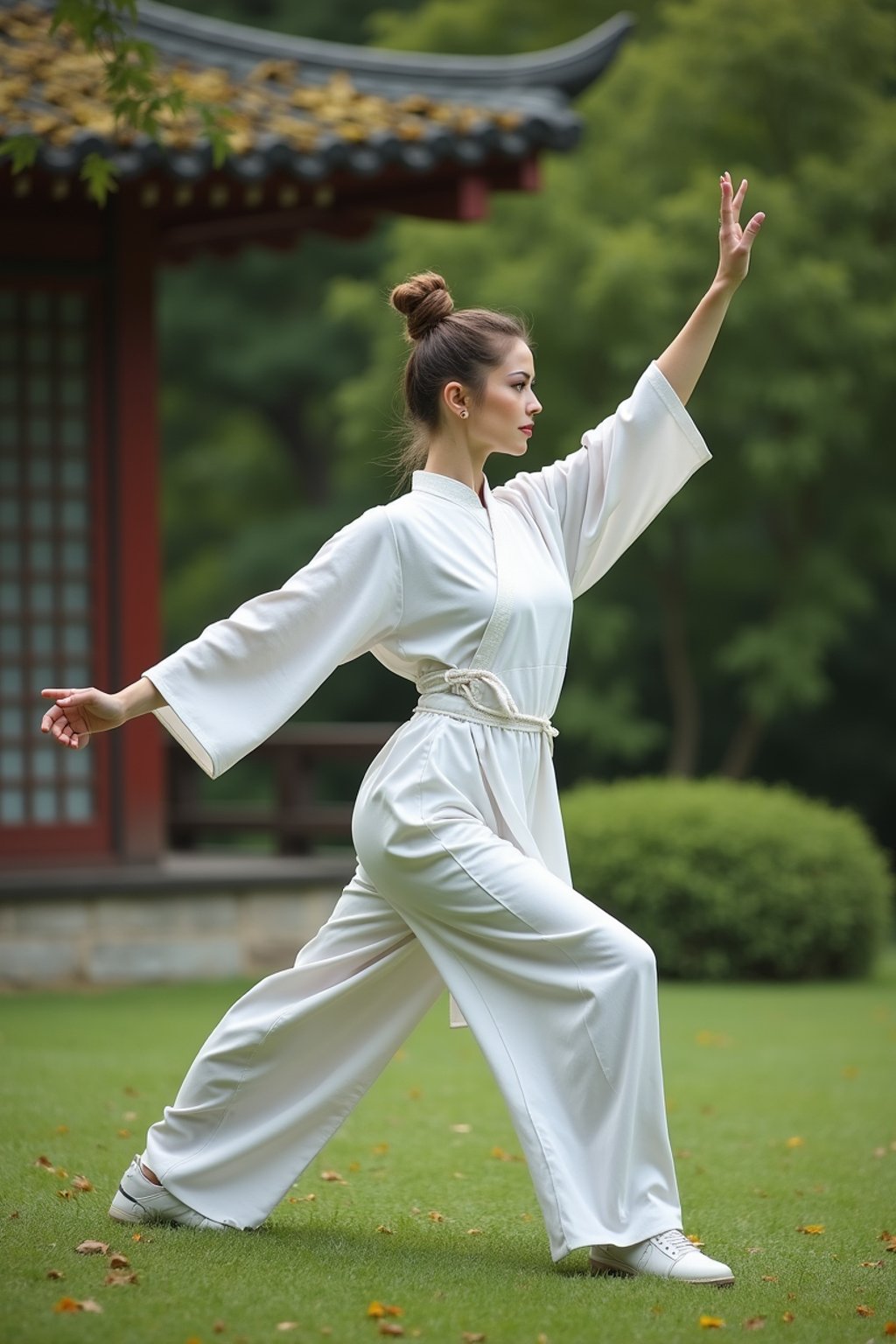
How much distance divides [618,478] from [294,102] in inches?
199

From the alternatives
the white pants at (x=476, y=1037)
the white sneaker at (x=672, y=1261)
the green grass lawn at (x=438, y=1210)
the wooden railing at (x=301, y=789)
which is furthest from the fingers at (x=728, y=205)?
the wooden railing at (x=301, y=789)

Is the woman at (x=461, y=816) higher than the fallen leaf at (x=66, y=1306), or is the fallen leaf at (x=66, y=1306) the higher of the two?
the woman at (x=461, y=816)

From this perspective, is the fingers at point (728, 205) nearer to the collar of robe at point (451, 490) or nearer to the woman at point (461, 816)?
the woman at point (461, 816)

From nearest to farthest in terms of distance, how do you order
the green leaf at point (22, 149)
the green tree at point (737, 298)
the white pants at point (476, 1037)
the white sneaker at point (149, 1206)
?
the white pants at point (476, 1037) → the white sneaker at point (149, 1206) → the green leaf at point (22, 149) → the green tree at point (737, 298)

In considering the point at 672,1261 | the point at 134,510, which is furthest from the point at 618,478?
the point at 134,510

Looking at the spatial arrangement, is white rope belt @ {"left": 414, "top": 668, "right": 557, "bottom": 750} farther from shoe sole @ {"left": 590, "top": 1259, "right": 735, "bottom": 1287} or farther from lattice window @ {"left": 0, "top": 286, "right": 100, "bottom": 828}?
lattice window @ {"left": 0, "top": 286, "right": 100, "bottom": 828}

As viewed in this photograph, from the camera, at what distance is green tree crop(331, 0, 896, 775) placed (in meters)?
13.8

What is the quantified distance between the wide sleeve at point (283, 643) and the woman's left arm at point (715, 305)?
79 cm

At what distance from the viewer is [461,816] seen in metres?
3.63

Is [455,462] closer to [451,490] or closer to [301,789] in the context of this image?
[451,490]

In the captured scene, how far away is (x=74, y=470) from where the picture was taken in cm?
857

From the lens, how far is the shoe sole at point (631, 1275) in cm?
345

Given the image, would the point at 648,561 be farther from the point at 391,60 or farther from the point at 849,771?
the point at 391,60

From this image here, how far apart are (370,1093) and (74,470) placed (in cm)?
383
